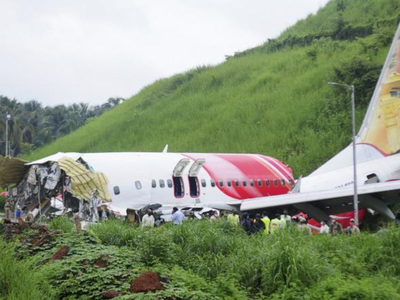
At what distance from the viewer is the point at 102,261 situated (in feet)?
33.6

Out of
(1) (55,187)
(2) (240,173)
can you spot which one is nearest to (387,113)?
(2) (240,173)

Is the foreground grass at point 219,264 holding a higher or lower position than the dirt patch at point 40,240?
lower

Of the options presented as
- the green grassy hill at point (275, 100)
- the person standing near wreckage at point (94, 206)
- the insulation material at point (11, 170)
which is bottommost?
the person standing near wreckage at point (94, 206)

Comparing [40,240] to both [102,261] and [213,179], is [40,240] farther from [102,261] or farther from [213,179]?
[213,179]

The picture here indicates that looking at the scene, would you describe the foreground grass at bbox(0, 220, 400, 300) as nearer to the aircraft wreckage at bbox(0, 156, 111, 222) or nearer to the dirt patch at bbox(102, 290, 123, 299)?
the dirt patch at bbox(102, 290, 123, 299)

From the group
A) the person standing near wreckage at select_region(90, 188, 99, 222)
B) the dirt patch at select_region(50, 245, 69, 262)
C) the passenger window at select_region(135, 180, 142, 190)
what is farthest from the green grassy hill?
the dirt patch at select_region(50, 245, 69, 262)

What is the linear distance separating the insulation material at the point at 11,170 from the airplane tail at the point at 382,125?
37.8 ft

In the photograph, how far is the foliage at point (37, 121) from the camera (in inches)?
2827

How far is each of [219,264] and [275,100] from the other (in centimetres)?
3681

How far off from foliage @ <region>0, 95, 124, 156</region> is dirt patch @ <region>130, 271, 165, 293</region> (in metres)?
61.4

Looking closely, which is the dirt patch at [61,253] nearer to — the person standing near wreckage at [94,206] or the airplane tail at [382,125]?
the person standing near wreckage at [94,206]

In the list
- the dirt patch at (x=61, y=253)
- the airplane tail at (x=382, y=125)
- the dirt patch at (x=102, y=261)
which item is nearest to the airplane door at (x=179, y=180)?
the airplane tail at (x=382, y=125)

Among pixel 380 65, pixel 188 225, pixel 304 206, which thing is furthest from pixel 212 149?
pixel 188 225

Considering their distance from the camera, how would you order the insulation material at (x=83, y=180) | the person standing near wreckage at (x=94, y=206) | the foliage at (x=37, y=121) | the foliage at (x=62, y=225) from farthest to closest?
the foliage at (x=37, y=121) → the insulation material at (x=83, y=180) → the person standing near wreckage at (x=94, y=206) → the foliage at (x=62, y=225)
